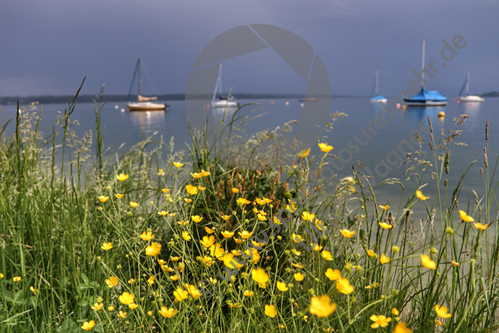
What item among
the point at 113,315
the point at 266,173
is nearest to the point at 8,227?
the point at 113,315

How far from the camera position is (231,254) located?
4.56 feet

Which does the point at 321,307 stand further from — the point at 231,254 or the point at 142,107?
the point at 142,107

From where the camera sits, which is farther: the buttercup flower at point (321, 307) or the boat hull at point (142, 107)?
the boat hull at point (142, 107)

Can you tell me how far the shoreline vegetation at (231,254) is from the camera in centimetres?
135

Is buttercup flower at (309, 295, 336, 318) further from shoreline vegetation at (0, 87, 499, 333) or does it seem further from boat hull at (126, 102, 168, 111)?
boat hull at (126, 102, 168, 111)

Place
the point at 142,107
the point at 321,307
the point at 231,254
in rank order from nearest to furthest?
the point at 321,307 < the point at 231,254 < the point at 142,107

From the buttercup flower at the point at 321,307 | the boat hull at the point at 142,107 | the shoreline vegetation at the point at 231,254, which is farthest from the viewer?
the boat hull at the point at 142,107

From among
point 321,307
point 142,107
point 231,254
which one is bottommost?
point 231,254

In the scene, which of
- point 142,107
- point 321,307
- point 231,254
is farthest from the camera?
point 142,107

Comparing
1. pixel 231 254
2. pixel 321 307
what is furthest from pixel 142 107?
pixel 321 307

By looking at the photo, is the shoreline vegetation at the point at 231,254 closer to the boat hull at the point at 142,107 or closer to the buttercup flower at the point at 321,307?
the buttercup flower at the point at 321,307

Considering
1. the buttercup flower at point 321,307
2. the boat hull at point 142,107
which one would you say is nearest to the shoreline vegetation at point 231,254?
the buttercup flower at point 321,307

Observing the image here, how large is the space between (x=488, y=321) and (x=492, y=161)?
9.92 meters

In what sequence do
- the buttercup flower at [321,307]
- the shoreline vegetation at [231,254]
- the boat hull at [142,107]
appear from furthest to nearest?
1. the boat hull at [142,107]
2. the shoreline vegetation at [231,254]
3. the buttercup flower at [321,307]
